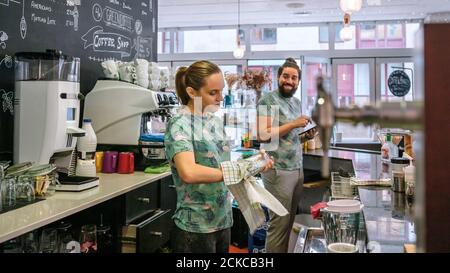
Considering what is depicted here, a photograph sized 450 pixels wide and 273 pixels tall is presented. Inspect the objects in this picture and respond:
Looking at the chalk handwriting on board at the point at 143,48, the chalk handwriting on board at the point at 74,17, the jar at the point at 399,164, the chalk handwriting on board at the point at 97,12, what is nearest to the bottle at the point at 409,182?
the jar at the point at 399,164

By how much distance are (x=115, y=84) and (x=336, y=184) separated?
167cm

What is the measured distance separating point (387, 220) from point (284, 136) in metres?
1.33

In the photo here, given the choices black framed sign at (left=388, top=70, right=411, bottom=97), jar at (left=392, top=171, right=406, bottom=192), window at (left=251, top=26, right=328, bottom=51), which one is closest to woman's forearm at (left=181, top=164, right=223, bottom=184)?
black framed sign at (left=388, top=70, right=411, bottom=97)

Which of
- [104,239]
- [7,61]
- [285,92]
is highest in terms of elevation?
[7,61]

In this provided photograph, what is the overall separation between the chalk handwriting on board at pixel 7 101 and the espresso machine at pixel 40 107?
9 centimetres

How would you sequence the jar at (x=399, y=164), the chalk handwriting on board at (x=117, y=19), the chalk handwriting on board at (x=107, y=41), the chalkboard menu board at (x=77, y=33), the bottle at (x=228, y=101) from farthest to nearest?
the bottle at (x=228, y=101), the chalk handwriting on board at (x=117, y=19), the chalk handwriting on board at (x=107, y=41), the chalkboard menu board at (x=77, y=33), the jar at (x=399, y=164)

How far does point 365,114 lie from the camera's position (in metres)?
0.38

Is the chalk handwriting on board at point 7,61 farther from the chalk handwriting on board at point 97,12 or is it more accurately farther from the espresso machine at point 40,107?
the chalk handwriting on board at point 97,12

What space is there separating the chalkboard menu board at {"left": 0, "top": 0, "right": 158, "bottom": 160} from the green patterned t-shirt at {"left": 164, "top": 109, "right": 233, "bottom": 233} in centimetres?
127

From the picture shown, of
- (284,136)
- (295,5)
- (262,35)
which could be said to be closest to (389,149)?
(284,136)

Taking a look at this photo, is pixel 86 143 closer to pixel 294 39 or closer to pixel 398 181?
pixel 398 181

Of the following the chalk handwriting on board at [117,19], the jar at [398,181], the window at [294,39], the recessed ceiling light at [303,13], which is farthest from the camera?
the window at [294,39]

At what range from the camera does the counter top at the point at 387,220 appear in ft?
3.78
